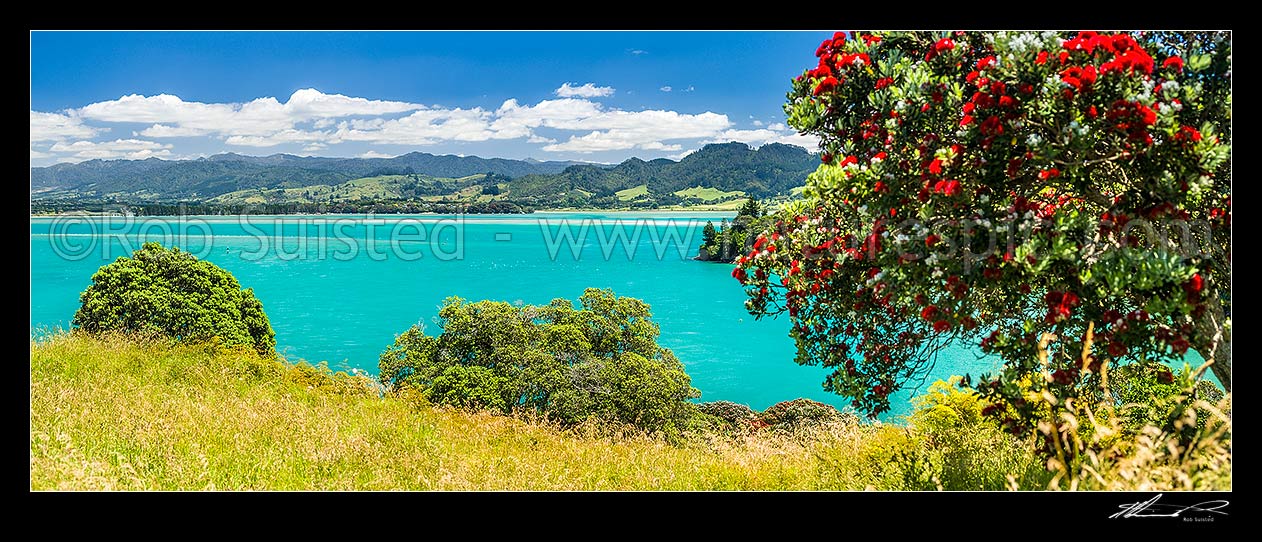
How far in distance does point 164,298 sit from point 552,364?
25.3ft

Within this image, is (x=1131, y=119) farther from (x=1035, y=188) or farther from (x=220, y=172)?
(x=220, y=172)

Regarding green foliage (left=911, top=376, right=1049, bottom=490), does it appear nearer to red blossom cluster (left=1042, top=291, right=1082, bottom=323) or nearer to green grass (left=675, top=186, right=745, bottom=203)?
red blossom cluster (left=1042, top=291, right=1082, bottom=323)

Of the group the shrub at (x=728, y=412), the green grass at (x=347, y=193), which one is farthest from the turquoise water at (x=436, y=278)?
the shrub at (x=728, y=412)

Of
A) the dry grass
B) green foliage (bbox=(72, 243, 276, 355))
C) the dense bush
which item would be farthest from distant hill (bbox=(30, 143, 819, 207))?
the dense bush

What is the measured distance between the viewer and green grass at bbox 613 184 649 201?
20666mm

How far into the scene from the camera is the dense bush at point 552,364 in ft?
36.8

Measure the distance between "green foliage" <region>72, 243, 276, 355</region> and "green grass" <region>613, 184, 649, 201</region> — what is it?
9727 mm

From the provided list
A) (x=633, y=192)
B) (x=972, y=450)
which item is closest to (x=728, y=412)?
(x=633, y=192)

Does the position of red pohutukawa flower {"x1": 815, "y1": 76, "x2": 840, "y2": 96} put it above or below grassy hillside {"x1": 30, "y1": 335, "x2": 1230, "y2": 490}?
above

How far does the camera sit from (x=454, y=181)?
126 feet

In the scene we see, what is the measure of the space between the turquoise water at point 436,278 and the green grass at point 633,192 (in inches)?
78.2

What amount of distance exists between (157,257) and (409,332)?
241 inches

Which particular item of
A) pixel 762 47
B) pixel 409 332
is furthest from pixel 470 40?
pixel 409 332
